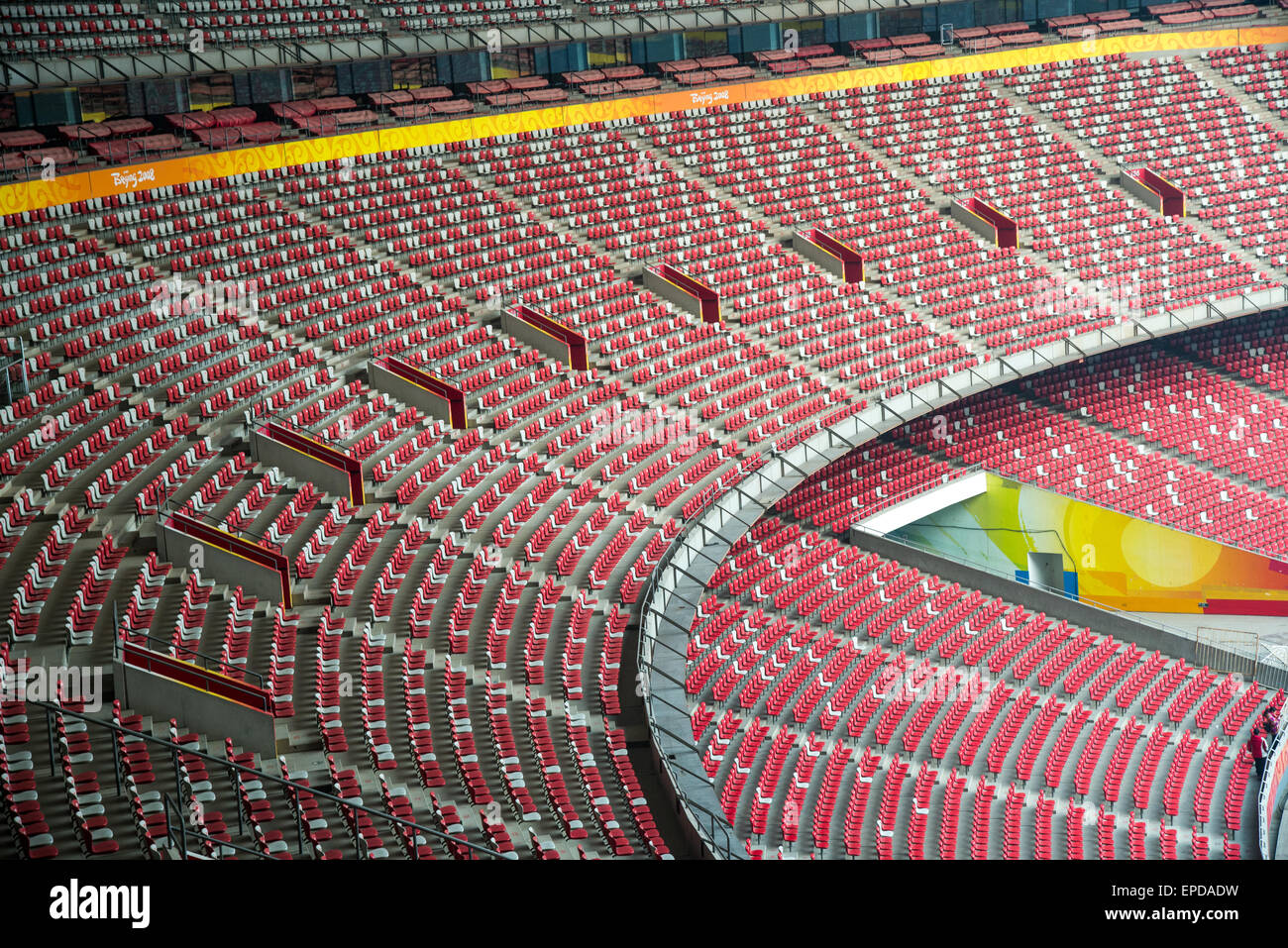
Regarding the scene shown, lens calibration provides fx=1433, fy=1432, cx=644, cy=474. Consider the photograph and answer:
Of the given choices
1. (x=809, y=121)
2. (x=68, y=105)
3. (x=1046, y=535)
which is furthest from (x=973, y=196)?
(x=68, y=105)

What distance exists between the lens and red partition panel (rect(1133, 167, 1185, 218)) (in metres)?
30.2

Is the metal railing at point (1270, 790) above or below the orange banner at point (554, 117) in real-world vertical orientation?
below

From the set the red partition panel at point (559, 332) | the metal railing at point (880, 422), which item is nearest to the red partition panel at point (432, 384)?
the red partition panel at point (559, 332)

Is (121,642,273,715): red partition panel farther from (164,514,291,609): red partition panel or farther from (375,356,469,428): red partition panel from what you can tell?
(375,356,469,428): red partition panel

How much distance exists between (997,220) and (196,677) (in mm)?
20458

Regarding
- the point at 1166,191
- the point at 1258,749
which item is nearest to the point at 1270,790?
the point at 1258,749

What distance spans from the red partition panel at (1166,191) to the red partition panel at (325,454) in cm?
1924

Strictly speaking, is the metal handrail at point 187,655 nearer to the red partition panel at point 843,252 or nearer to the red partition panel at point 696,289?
the red partition panel at point 696,289

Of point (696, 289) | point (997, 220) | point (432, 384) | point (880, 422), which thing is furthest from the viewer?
point (997, 220)

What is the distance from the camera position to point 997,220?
95.5ft

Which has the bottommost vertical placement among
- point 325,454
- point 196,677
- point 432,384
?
point 196,677

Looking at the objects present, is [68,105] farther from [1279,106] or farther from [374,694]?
[1279,106]

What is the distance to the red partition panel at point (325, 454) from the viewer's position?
1902cm

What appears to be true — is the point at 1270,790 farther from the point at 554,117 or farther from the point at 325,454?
the point at 554,117
